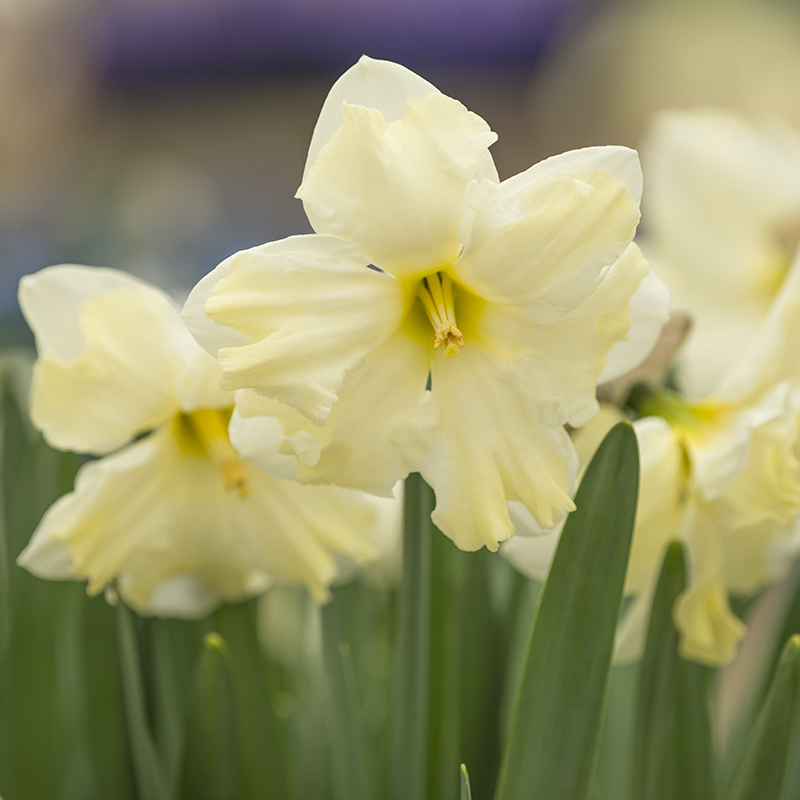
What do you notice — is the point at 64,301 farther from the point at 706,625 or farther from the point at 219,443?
the point at 706,625

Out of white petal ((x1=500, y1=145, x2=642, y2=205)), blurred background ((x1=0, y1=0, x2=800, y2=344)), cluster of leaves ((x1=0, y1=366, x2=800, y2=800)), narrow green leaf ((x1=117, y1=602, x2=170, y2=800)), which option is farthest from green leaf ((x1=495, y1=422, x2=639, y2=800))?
blurred background ((x1=0, y1=0, x2=800, y2=344))

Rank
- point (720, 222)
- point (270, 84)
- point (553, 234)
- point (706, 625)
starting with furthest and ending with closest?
point (270, 84) < point (720, 222) < point (706, 625) < point (553, 234)

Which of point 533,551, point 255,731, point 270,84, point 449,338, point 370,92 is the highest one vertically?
point 270,84

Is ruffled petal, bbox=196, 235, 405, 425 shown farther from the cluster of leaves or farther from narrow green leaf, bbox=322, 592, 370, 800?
narrow green leaf, bbox=322, 592, 370, 800

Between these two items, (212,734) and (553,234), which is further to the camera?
(212,734)

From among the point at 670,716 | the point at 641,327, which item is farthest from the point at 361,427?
the point at 670,716

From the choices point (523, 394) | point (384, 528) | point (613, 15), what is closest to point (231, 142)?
point (613, 15)

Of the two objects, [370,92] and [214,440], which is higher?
[370,92]
